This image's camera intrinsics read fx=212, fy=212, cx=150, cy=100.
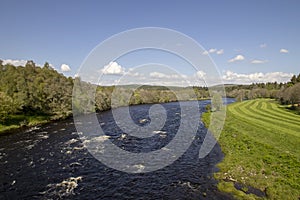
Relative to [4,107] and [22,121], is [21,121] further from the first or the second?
[4,107]

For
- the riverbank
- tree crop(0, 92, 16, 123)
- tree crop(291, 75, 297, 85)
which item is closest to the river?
the riverbank

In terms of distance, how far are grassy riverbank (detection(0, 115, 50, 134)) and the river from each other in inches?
656

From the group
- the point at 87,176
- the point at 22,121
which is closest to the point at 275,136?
the point at 87,176

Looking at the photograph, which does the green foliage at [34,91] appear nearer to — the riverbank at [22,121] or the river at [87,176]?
the riverbank at [22,121]

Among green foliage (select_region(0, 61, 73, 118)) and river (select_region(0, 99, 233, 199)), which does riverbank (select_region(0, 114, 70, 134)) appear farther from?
river (select_region(0, 99, 233, 199))

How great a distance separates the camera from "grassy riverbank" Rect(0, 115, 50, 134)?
46319mm

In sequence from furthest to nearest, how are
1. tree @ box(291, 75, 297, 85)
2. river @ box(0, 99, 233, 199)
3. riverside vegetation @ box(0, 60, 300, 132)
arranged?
tree @ box(291, 75, 297, 85)
riverside vegetation @ box(0, 60, 300, 132)
river @ box(0, 99, 233, 199)

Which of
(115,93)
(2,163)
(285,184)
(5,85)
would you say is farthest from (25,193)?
(115,93)

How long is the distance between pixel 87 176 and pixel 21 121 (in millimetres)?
39070

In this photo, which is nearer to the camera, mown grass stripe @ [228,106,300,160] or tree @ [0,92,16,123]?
mown grass stripe @ [228,106,300,160]

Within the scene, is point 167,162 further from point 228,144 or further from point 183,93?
point 183,93

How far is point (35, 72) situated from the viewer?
66625 millimetres

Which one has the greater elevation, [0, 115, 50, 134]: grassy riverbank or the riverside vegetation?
the riverside vegetation

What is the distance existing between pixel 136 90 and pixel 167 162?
102033 mm
